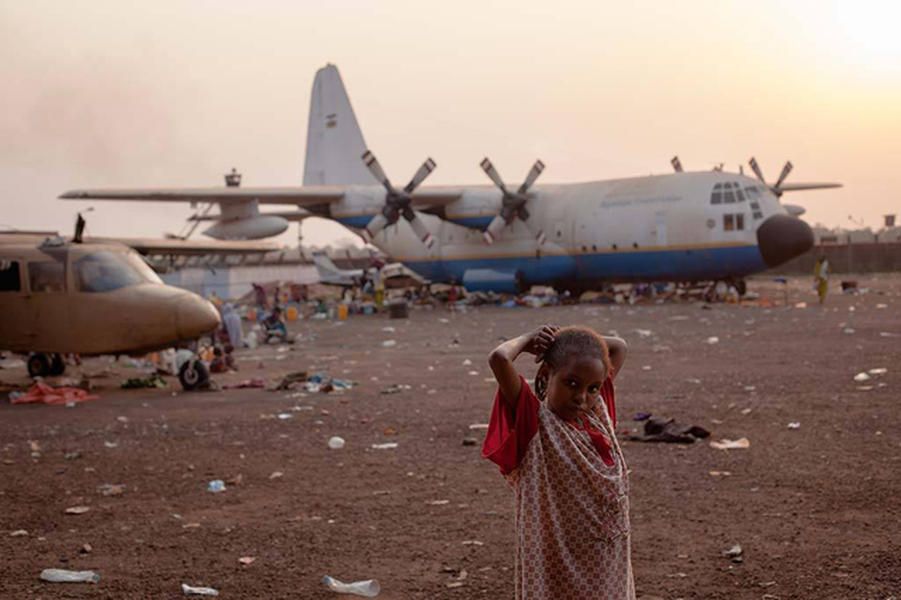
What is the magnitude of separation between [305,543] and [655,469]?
288 cm

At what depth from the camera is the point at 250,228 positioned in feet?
95.8

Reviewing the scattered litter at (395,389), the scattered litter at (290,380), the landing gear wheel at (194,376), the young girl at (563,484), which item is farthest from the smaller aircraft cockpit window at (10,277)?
the young girl at (563,484)

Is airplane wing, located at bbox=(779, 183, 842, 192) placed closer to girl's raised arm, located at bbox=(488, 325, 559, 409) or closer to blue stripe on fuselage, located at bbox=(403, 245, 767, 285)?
blue stripe on fuselage, located at bbox=(403, 245, 767, 285)

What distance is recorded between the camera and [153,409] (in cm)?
1168

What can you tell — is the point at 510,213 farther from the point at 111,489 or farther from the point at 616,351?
the point at 616,351

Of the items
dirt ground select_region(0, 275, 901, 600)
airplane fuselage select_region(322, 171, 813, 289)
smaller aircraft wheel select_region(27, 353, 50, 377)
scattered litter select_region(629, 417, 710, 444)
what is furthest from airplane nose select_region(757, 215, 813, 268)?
scattered litter select_region(629, 417, 710, 444)

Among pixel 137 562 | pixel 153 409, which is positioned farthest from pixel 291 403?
pixel 137 562

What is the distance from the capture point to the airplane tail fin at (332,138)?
40.8 metres

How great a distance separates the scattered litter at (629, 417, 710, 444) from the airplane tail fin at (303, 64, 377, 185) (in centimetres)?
3254

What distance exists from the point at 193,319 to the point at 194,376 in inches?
35.7

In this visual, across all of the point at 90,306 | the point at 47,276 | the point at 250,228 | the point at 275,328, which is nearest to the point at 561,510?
the point at 90,306

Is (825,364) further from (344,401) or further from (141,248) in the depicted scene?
(141,248)

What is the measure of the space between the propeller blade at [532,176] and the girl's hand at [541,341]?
30.8 metres

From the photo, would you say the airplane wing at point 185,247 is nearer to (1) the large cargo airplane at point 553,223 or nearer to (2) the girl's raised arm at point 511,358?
(1) the large cargo airplane at point 553,223
